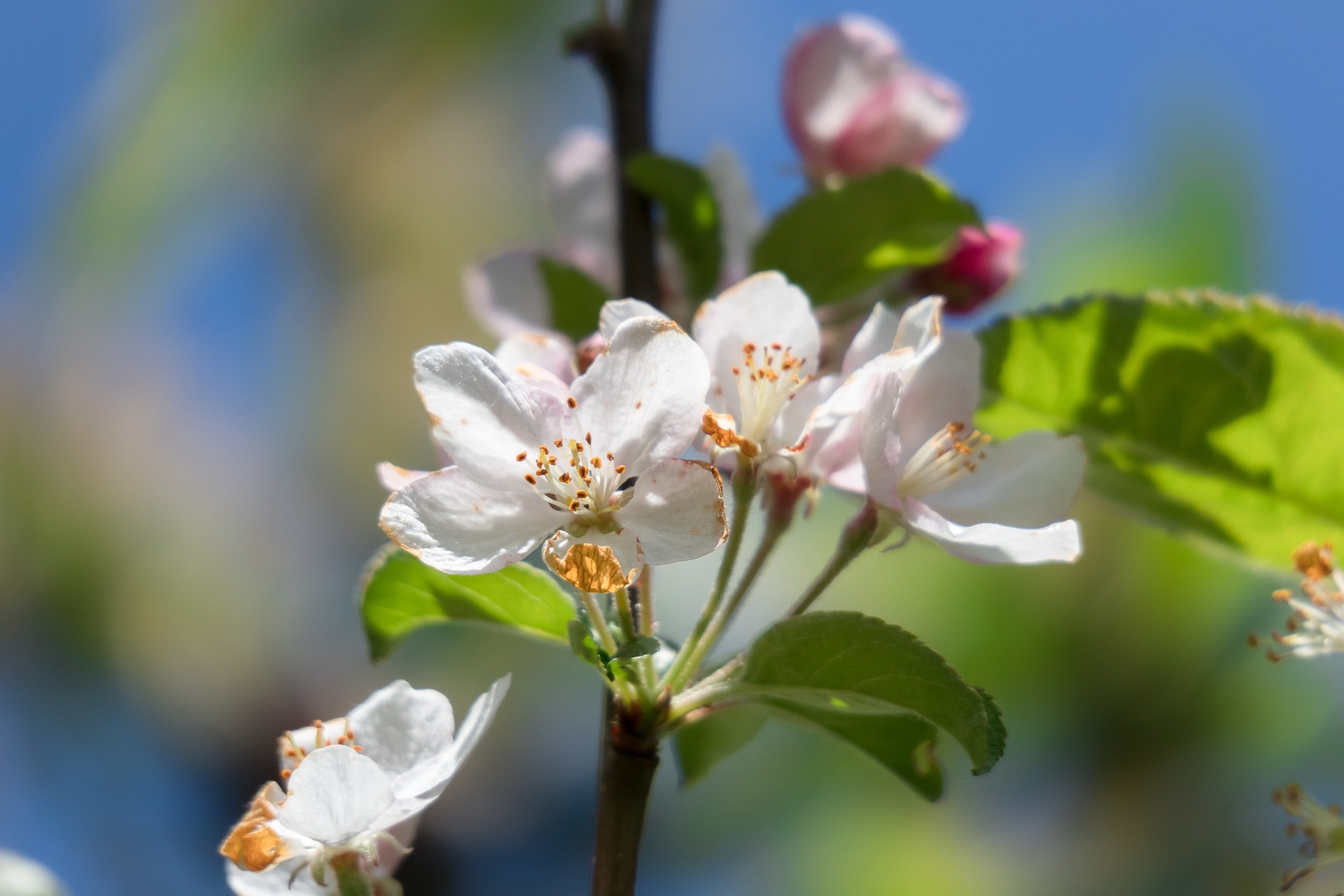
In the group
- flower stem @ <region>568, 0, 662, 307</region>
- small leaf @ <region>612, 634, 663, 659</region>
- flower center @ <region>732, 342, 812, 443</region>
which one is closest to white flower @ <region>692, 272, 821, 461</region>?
flower center @ <region>732, 342, 812, 443</region>

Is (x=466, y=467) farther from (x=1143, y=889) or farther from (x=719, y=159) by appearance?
(x=1143, y=889)

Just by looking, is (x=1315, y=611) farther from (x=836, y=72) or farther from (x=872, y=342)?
(x=836, y=72)

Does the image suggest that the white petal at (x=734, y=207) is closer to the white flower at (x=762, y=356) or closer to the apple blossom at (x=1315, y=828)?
the white flower at (x=762, y=356)

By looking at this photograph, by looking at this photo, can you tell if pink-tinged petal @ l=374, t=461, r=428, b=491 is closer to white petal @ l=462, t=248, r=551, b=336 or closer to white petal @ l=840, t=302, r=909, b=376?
white petal @ l=840, t=302, r=909, b=376

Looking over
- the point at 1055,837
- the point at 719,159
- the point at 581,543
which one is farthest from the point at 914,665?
the point at 1055,837

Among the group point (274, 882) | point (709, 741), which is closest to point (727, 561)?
point (709, 741)

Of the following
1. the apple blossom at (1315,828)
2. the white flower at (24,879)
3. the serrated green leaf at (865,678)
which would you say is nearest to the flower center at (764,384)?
the serrated green leaf at (865,678)
